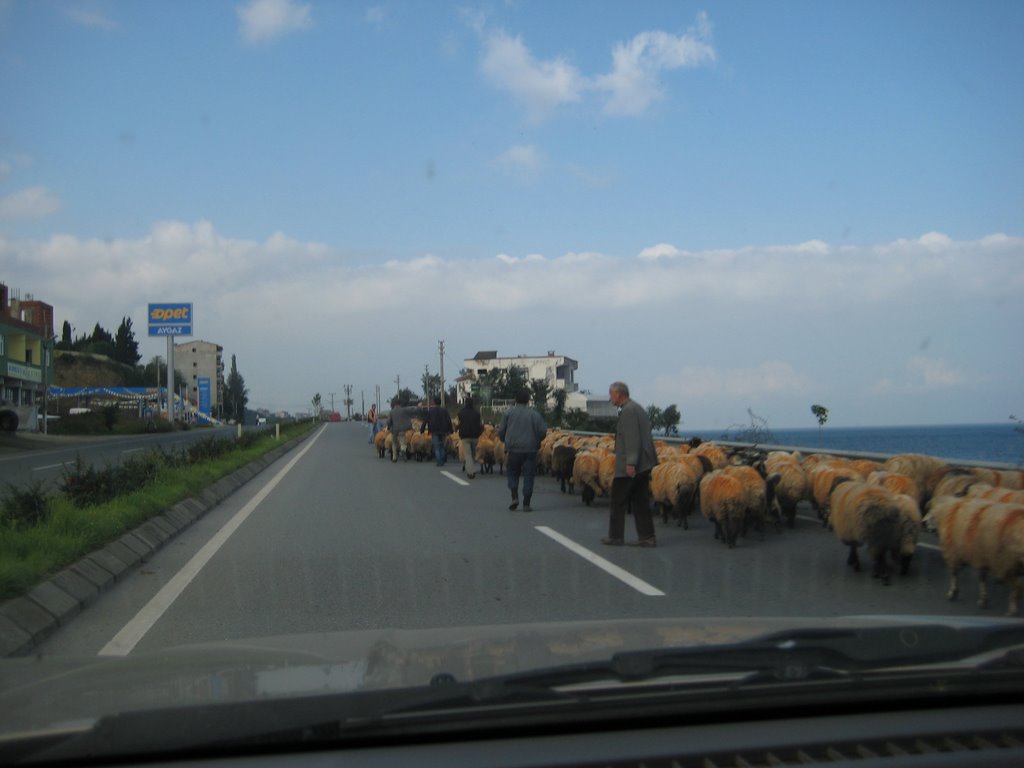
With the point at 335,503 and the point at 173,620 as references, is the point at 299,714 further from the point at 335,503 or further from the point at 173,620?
the point at 335,503

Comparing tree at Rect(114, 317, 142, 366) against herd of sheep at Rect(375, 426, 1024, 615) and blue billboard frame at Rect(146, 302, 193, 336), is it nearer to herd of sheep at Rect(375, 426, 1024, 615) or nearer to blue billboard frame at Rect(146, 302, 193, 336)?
blue billboard frame at Rect(146, 302, 193, 336)

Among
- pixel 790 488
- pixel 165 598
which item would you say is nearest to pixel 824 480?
pixel 790 488

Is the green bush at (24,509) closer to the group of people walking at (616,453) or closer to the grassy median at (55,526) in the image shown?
the grassy median at (55,526)

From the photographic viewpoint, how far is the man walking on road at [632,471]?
11477 mm

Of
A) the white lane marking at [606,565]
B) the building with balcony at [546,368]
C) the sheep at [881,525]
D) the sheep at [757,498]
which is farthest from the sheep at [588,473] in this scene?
the building with balcony at [546,368]

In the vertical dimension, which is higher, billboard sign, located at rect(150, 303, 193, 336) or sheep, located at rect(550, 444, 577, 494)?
billboard sign, located at rect(150, 303, 193, 336)

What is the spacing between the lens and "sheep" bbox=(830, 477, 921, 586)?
9023 millimetres

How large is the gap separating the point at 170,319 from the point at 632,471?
197ft

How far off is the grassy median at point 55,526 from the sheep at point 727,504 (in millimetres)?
6612

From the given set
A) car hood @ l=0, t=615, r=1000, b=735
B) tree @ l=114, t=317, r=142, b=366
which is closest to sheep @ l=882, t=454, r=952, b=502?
car hood @ l=0, t=615, r=1000, b=735

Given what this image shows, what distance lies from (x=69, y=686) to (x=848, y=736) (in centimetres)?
255

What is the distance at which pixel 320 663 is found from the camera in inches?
139

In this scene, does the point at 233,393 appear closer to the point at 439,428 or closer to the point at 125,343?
the point at 125,343

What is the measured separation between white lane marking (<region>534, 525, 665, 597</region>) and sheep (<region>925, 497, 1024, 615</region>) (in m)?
2.39
